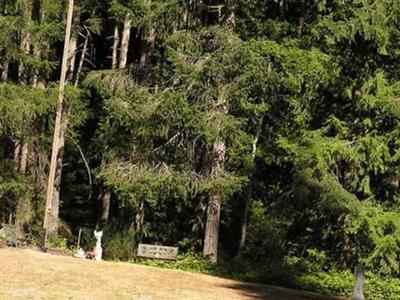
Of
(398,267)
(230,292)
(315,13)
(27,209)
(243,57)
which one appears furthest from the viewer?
(315,13)

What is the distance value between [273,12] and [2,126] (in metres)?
10.5

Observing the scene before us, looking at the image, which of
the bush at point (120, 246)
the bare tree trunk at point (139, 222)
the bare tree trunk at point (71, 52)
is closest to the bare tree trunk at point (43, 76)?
the bare tree trunk at point (71, 52)

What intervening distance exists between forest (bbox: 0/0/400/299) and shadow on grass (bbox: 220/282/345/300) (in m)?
1.16

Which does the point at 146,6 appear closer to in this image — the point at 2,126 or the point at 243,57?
the point at 243,57

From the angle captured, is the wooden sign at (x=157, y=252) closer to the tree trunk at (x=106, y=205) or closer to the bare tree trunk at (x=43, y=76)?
the tree trunk at (x=106, y=205)

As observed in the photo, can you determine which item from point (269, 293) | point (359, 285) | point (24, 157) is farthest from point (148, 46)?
point (359, 285)

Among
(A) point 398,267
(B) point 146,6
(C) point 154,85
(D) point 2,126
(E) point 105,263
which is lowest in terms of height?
(E) point 105,263

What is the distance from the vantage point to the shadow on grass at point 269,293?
52.5 feet

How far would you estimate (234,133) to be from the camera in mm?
20516

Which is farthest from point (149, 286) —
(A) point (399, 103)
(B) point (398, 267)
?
(A) point (399, 103)

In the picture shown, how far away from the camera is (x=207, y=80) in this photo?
2127 cm

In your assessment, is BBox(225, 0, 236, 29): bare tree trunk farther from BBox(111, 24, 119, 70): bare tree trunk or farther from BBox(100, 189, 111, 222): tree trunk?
BBox(100, 189, 111, 222): tree trunk

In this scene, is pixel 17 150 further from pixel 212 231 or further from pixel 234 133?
pixel 234 133

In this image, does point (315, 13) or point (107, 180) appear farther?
point (315, 13)
